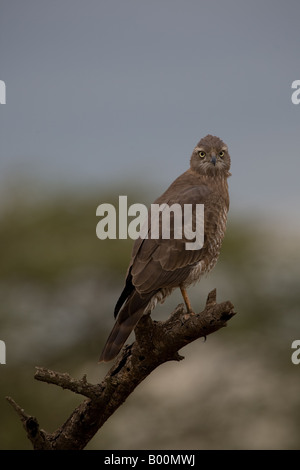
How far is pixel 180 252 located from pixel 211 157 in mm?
978

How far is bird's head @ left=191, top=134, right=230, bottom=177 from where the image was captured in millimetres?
6105

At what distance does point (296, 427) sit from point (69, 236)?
23.5 ft

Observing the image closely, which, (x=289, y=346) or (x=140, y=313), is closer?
(x=140, y=313)

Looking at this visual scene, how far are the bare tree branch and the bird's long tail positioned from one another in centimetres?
10

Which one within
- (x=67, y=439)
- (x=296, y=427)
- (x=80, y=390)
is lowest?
(x=296, y=427)

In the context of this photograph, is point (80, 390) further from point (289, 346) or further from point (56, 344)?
point (289, 346)

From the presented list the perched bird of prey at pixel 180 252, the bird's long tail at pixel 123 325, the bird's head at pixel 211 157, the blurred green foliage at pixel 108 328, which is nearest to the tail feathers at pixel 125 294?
the perched bird of prey at pixel 180 252

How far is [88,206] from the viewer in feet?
64.8

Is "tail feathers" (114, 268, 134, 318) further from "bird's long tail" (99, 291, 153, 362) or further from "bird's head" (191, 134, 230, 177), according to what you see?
"bird's head" (191, 134, 230, 177)

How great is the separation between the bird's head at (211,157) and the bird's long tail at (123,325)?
5.01ft

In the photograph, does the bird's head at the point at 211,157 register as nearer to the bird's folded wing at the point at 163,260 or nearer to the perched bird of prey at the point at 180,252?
the perched bird of prey at the point at 180,252

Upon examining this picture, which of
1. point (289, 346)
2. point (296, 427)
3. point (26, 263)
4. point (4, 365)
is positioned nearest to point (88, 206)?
point (26, 263)

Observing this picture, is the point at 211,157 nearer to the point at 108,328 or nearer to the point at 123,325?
the point at 123,325

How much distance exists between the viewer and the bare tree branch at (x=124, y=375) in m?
4.93
